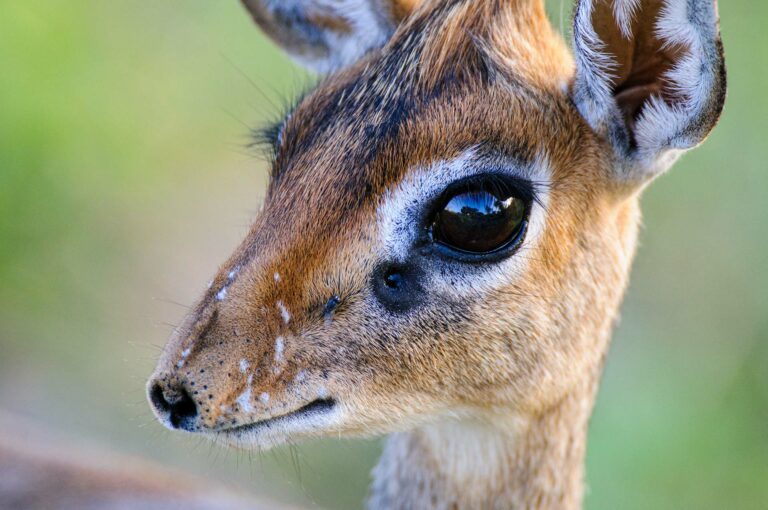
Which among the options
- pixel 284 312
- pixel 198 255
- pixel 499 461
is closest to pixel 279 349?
pixel 284 312

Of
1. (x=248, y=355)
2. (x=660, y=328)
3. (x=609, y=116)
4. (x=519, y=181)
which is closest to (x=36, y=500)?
(x=248, y=355)

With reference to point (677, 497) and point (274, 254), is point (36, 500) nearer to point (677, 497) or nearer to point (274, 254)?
point (274, 254)

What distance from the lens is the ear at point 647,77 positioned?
2.67 m

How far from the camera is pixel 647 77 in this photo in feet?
9.68

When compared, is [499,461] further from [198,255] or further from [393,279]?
[198,255]

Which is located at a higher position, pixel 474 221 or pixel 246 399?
pixel 474 221

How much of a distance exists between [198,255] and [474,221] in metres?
5.27

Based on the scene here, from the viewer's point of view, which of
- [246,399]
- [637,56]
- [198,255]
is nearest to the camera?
[246,399]

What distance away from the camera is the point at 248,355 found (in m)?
2.64

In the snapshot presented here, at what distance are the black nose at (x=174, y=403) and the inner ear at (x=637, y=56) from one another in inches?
64.0

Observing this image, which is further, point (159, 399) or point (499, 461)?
point (499, 461)

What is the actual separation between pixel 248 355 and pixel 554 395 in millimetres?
1134

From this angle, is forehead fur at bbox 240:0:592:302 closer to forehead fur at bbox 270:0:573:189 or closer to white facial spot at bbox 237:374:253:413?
forehead fur at bbox 270:0:573:189

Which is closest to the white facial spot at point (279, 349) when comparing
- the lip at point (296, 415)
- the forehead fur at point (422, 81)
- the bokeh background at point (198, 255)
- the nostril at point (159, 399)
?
the lip at point (296, 415)
